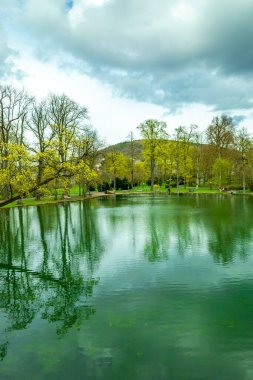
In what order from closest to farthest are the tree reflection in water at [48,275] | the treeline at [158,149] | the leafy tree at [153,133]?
the tree reflection in water at [48,275], the treeline at [158,149], the leafy tree at [153,133]

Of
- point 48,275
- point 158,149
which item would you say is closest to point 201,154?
point 158,149

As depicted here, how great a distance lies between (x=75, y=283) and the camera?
12484mm

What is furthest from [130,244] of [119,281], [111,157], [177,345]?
[111,157]

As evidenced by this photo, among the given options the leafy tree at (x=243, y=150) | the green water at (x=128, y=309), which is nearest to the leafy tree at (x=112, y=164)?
the leafy tree at (x=243, y=150)

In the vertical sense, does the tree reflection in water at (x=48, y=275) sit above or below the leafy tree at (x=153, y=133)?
below

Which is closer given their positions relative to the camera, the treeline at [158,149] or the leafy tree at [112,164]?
the treeline at [158,149]

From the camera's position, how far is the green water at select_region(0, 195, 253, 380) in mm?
7047

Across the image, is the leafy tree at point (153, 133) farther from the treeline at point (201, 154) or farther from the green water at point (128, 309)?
the green water at point (128, 309)

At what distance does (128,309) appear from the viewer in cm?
983

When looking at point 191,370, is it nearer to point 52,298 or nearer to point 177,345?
point 177,345

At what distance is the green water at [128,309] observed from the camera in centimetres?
705

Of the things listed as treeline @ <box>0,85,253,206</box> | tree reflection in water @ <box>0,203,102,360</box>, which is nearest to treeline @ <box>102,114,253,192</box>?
treeline @ <box>0,85,253,206</box>

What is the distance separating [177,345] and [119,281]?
16.2 ft

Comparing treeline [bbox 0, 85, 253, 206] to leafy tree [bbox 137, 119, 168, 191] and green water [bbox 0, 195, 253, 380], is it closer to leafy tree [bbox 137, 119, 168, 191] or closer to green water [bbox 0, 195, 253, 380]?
leafy tree [bbox 137, 119, 168, 191]
